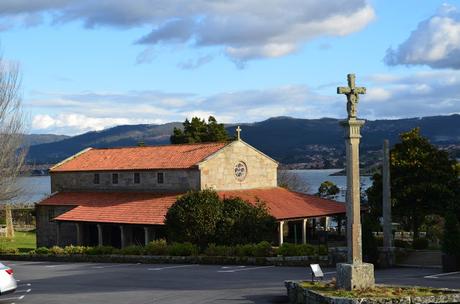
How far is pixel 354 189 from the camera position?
17781mm

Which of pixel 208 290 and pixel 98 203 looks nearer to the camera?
pixel 208 290

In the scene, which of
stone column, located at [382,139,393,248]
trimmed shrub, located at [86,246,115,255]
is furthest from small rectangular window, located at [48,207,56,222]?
stone column, located at [382,139,393,248]

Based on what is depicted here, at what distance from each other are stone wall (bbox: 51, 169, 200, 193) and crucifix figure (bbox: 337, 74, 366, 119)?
85.0 ft

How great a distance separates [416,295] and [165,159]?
32091mm

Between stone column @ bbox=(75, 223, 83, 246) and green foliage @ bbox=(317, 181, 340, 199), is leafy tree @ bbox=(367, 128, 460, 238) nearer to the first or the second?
stone column @ bbox=(75, 223, 83, 246)

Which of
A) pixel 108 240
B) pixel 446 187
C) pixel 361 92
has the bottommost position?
pixel 108 240

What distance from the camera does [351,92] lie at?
18.2 meters

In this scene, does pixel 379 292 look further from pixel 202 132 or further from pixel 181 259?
pixel 202 132

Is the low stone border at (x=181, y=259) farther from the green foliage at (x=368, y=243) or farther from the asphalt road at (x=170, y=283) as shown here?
the green foliage at (x=368, y=243)

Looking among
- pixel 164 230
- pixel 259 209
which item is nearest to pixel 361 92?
pixel 259 209

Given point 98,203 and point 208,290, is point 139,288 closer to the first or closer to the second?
point 208,290

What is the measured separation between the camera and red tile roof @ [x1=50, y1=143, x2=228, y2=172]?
149 feet

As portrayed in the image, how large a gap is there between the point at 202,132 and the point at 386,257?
3577 cm

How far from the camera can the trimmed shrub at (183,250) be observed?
110ft
